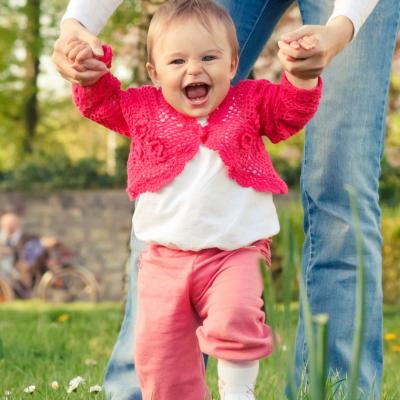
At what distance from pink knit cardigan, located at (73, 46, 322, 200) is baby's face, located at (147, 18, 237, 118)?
0.16ft

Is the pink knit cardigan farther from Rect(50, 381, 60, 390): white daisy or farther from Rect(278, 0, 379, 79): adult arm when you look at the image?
Rect(50, 381, 60, 390): white daisy

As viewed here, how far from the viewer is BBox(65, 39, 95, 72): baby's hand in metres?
2.01

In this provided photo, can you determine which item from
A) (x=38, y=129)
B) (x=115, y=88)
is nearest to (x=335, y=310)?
(x=115, y=88)

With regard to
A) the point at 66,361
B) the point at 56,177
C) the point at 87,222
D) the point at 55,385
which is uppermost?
the point at 55,385

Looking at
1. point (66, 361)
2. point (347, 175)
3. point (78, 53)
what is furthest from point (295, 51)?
point (66, 361)

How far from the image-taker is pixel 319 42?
1830 millimetres

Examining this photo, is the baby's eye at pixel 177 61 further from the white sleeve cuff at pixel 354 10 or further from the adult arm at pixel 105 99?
the white sleeve cuff at pixel 354 10

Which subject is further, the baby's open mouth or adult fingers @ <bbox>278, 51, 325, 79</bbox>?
the baby's open mouth

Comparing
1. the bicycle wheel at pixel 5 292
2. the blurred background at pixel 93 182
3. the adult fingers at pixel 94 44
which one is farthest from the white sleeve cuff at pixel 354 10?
the bicycle wheel at pixel 5 292

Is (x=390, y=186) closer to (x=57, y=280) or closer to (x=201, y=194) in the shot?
(x=57, y=280)

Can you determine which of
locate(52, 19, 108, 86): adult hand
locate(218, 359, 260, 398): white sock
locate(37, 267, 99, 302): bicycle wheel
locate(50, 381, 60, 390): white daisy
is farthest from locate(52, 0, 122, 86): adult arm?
locate(37, 267, 99, 302): bicycle wheel

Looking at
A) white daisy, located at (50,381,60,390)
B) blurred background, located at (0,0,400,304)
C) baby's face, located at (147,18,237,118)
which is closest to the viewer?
baby's face, located at (147,18,237,118)

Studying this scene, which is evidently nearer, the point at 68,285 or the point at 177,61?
the point at 177,61

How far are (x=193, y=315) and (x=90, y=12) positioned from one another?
2.66 feet
